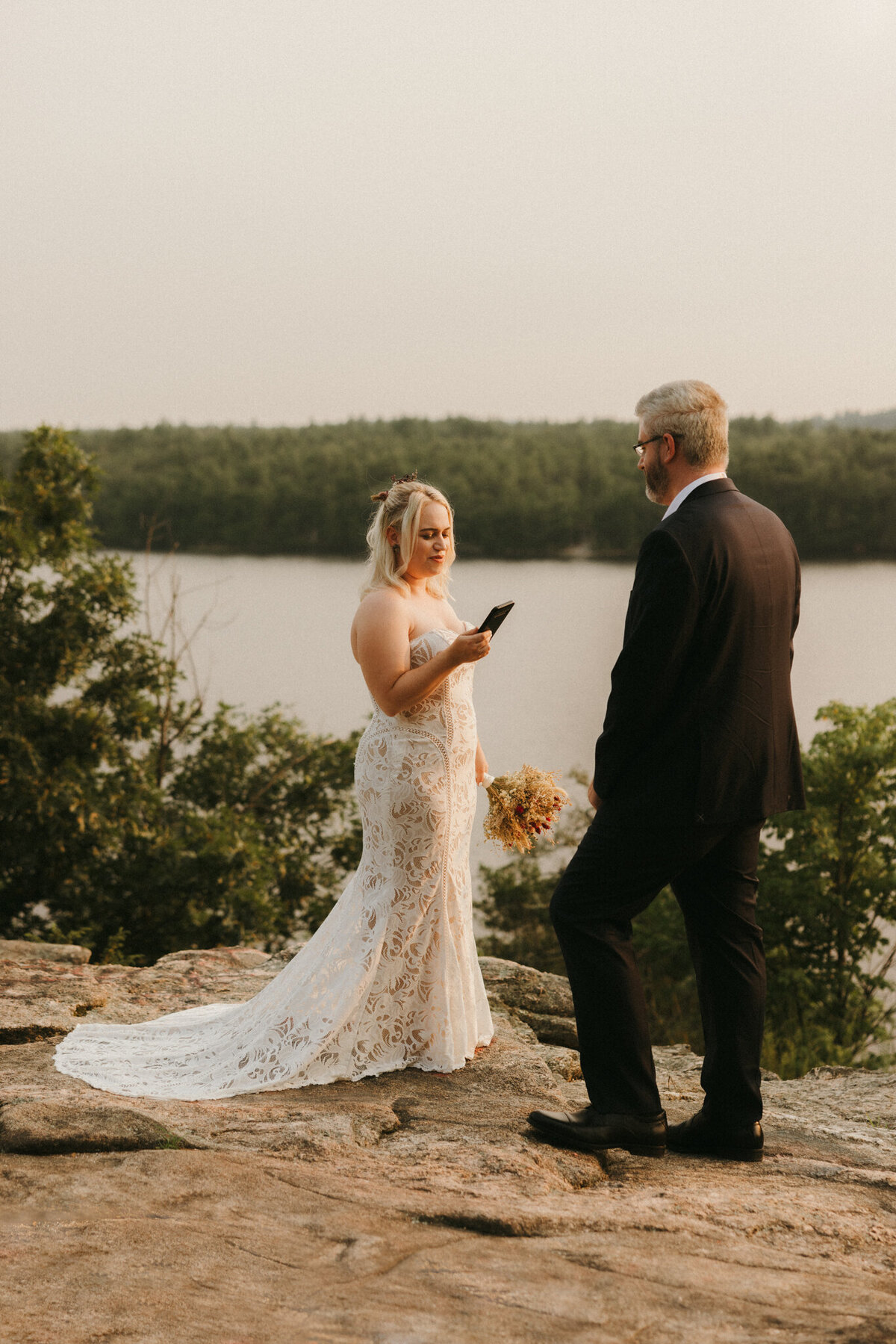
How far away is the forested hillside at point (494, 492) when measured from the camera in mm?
17609

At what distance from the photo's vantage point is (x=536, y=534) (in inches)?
723

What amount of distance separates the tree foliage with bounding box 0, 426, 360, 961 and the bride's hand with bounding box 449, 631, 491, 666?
7498 mm

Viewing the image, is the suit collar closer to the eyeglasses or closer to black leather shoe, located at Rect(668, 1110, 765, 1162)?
the eyeglasses

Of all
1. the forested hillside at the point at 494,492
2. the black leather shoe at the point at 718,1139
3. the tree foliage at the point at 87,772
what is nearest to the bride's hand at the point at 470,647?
the black leather shoe at the point at 718,1139

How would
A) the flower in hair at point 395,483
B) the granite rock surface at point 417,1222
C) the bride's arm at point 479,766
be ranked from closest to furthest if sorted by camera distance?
the granite rock surface at point 417,1222, the flower in hair at point 395,483, the bride's arm at point 479,766

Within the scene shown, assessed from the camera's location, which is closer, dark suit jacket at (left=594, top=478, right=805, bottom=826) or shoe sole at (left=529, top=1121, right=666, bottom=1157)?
dark suit jacket at (left=594, top=478, right=805, bottom=826)

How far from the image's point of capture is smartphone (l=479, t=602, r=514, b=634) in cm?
390

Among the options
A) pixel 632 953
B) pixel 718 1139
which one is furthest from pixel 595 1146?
pixel 632 953

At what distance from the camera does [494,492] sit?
1848 centimetres

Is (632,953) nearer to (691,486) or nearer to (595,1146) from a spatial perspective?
(595,1146)

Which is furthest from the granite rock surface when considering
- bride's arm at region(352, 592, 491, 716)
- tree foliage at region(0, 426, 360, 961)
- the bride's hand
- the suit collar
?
tree foliage at region(0, 426, 360, 961)

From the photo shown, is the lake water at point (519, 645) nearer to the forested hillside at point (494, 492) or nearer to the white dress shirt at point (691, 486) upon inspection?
the forested hillside at point (494, 492)

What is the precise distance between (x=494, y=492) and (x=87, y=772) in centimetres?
909

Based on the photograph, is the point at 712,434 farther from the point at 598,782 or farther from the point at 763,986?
the point at 763,986
